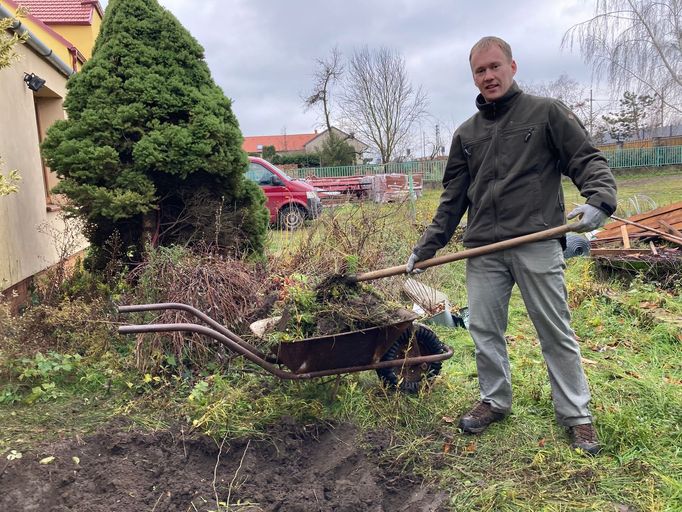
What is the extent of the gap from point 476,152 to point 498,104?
0.29 metres

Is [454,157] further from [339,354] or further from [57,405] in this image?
[57,405]

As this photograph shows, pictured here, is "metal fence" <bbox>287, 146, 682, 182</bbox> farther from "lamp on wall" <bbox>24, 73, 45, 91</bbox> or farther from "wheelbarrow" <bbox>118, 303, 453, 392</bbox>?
"wheelbarrow" <bbox>118, 303, 453, 392</bbox>

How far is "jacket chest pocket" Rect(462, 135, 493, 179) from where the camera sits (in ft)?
9.92

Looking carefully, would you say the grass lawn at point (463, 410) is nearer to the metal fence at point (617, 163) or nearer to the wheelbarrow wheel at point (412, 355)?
the wheelbarrow wheel at point (412, 355)

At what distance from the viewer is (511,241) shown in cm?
284

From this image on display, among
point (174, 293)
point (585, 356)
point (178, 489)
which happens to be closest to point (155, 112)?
point (174, 293)

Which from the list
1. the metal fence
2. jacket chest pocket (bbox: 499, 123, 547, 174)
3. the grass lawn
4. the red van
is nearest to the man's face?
jacket chest pocket (bbox: 499, 123, 547, 174)

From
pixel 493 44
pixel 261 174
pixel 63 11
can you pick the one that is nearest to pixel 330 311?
pixel 493 44

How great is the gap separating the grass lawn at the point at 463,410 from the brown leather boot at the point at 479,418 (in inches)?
1.9

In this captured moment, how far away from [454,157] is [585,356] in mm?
2286

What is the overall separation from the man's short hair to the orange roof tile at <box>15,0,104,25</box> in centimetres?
1302

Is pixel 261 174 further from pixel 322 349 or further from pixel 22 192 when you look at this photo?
pixel 322 349

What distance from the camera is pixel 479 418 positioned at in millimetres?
3248

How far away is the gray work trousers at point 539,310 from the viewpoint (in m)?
2.92
